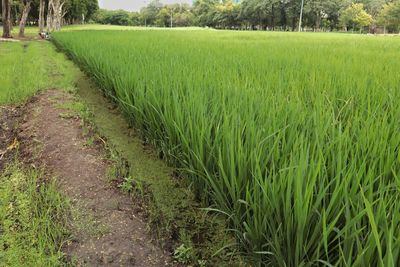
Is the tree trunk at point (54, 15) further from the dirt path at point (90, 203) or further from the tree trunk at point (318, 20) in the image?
the tree trunk at point (318, 20)

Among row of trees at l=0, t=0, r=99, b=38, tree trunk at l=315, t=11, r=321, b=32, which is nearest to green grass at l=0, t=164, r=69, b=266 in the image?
row of trees at l=0, t=0, r=99, b=38

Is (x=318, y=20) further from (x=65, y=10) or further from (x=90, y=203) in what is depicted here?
(x=90, y=203)

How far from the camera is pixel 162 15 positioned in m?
85.3

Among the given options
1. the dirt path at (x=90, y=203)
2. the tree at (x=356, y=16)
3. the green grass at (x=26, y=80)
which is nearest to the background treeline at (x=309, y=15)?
the tree at (x=356, y=16)

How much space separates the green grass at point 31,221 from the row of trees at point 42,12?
1846cm

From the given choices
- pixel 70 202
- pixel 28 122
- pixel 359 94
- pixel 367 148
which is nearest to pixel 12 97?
pixel 28 122

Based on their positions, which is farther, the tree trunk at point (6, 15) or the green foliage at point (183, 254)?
the tree trunk at point (6, 15)

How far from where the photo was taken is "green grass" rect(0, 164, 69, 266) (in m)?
1.78

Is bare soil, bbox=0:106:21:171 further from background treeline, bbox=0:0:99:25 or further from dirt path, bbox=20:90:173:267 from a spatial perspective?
background treeline, bbox=0:0:99:25

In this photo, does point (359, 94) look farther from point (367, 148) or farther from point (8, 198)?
point (8, 198)

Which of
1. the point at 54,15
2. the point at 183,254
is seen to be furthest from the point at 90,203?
the point at 54,15

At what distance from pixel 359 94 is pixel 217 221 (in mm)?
1545

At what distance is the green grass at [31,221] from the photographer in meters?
1.78

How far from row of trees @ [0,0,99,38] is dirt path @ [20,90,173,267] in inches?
692
